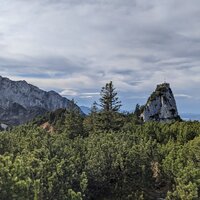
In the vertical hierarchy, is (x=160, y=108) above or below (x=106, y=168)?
above

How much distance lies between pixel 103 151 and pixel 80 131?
96.9 feet

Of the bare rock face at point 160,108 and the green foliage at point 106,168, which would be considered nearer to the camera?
the green foliage at point 106,168

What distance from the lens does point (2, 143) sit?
106 ft

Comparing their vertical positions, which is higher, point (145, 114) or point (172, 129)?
point (145, 114)

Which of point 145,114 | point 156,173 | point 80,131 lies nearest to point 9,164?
point 156,173

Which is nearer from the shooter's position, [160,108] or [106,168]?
[106,168]

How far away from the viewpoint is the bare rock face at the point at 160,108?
106m

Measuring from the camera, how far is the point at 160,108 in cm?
10619

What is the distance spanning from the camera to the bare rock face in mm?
105688

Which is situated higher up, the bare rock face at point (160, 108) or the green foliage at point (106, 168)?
the bare rock face at point (160, 108)

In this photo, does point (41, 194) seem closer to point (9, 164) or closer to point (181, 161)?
point (9, 164)

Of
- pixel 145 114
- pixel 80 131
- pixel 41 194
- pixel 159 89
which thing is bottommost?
pixel 41 194

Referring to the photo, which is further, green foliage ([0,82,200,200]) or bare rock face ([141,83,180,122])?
bare rock face ([141,83,180,122])

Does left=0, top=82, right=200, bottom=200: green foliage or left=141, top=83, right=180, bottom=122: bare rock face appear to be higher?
left=141, top=83, right=180, bottom=122: bare rock face
